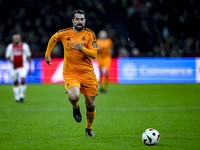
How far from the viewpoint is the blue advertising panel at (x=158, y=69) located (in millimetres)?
16141

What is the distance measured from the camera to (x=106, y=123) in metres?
6.82

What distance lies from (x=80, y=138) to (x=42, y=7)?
17.5m

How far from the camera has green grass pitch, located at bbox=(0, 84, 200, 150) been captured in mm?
4867

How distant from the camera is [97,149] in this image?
452cm

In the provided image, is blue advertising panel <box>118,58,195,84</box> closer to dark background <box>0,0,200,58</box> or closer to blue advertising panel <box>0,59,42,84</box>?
dark background <box>0,0,200,58</box>

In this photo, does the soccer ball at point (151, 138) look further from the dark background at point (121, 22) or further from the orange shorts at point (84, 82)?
the dark background at point (121, 22)

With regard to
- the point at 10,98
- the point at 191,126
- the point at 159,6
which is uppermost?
the point at 159,6

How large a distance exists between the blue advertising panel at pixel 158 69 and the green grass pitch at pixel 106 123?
4802mm

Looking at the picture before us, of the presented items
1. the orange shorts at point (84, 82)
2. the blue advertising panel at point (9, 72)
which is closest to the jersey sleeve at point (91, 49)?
the orange shorts at point (84, 82)

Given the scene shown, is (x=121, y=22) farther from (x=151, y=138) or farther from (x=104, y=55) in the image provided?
(x=151, y=138)

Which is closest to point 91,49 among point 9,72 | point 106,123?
point 106,123

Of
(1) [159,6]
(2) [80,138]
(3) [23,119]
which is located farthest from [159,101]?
(1) [159,6]

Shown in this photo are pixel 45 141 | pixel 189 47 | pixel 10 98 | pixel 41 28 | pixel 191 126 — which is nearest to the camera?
pixel 45 141

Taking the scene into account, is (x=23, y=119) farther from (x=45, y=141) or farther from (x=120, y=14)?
(x=120, y=14)
